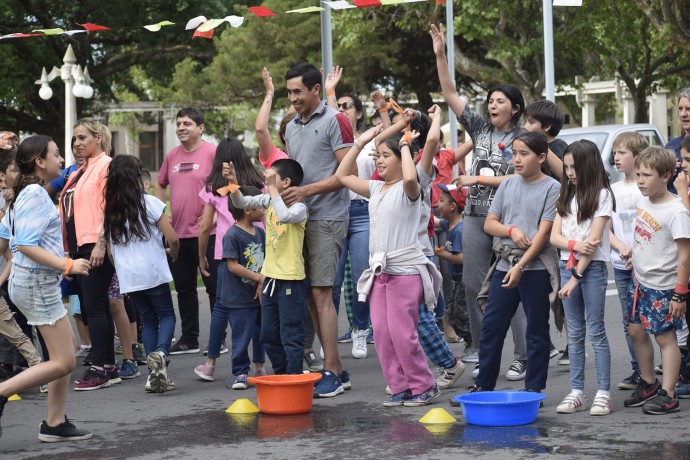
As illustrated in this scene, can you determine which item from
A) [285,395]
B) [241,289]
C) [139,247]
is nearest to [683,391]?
[285,395]

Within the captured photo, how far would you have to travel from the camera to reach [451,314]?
9.77m

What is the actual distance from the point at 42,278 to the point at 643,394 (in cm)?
362

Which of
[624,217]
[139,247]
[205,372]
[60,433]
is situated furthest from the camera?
[205,372]

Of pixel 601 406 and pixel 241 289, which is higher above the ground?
pixel 241 289

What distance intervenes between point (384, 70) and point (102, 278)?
2716 cm

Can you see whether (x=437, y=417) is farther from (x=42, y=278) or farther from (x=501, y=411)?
(x=42, y=278)

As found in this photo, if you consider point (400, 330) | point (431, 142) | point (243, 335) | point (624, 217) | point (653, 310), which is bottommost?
point (243, 335)

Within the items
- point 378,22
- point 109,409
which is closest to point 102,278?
point 109,409

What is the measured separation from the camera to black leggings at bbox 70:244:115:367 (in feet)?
27.1

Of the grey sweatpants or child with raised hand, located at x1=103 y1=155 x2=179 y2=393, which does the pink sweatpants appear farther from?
child with raised hand, located at x1=103 y1=155 x2=179 y2=393

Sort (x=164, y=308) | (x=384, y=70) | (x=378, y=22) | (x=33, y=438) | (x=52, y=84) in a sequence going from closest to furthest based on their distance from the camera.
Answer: (x=33, y=438) < (x=164, y=308) < (x=52, y=84) < (x=378, y=22) < (x=384, y=70)

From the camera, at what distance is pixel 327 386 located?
7668 millimetres

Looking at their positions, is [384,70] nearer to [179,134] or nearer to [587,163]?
[179,134]

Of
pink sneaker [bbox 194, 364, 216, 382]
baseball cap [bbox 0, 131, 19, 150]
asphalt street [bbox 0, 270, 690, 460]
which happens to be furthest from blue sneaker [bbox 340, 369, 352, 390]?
baseball cap [bbox 0, 131, 19, 150]
